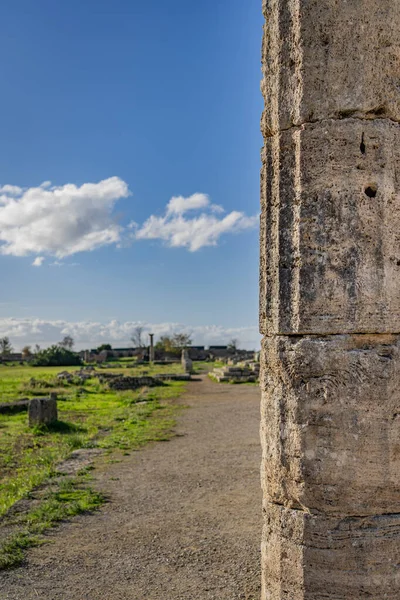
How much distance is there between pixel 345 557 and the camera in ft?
12.8

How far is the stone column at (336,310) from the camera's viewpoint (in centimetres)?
396

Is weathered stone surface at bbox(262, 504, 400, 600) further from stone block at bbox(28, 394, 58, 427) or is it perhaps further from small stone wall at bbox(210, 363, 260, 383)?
small stone wall at bbox(210, 363, 260, 383)

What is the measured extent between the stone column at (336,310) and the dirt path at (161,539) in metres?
1.58

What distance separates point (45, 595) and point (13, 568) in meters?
0.71

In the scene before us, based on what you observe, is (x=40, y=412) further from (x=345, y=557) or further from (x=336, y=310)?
(x=336, y=310)

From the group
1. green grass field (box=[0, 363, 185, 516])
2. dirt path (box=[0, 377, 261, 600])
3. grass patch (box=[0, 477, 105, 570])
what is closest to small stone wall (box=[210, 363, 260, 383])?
green grass field (box=[0, 363, 185, 516])

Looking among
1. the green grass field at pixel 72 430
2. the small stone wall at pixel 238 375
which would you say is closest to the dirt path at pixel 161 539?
the green grass field at pixel 72 430

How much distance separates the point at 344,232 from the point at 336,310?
1.79 feet

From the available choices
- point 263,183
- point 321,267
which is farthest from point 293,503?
point 263,183

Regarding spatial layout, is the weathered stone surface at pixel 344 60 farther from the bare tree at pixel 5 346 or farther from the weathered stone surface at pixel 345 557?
the bare tree at pixel 5 346

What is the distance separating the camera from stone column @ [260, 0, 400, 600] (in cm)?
396

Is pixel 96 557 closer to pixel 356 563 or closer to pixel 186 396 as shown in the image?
pixel 356 563

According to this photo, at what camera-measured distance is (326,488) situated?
13.1 ft

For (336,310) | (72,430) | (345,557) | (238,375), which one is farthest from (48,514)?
(238,375)
